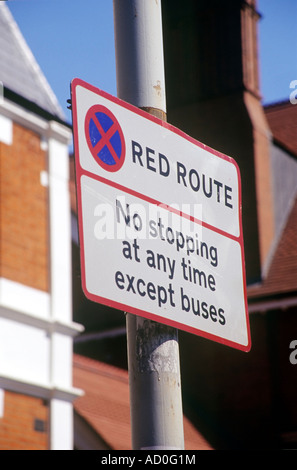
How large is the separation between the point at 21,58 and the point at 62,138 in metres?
1.93

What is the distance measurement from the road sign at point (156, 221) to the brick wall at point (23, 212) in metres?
7.87

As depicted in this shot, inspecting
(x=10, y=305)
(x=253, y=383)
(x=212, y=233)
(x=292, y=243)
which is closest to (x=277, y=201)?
(x=292, y=243)

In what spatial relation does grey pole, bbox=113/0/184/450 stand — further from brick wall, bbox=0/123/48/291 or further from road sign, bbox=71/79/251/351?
brick wall, bbox=0/123/48/291

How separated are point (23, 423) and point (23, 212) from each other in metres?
2.79

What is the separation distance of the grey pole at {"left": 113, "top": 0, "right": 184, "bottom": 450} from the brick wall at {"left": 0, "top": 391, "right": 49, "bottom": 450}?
301 inches

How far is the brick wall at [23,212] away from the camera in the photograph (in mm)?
11375

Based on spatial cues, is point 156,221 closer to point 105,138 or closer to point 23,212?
point 105,138

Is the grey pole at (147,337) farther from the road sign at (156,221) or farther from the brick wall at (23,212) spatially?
the brick wall at (23,212)

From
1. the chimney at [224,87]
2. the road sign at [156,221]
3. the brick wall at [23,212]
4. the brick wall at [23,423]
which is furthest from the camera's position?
the chimney at [224,87]

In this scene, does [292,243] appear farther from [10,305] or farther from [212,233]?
[212,233]

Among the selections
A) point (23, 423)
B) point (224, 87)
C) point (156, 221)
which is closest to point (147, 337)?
point (156, 221)

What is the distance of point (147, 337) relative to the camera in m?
3.17

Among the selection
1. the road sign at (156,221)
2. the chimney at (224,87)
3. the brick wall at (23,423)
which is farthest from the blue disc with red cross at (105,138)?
the chimney at (224,87)

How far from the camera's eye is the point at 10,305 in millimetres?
10930
